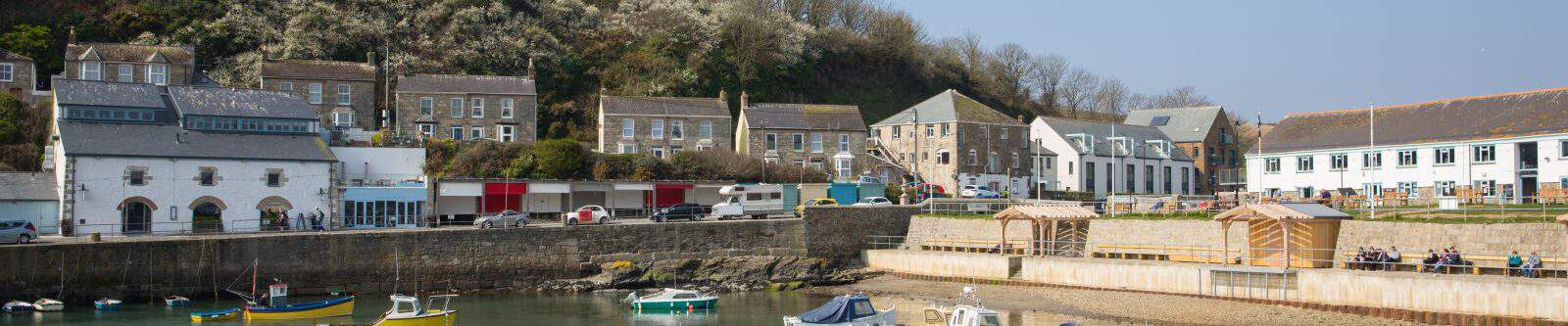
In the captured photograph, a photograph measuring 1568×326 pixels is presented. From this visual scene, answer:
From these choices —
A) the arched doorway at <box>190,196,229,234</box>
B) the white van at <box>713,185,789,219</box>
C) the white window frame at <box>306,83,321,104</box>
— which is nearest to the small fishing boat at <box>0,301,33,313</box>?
the arched doorway at <box>190,196,229,234</box>

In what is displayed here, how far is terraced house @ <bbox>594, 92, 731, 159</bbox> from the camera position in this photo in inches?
2228

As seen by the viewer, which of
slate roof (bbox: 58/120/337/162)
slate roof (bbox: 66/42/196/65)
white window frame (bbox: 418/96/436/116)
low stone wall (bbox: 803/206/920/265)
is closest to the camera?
slate roof (bbox: 58/120/337/162)

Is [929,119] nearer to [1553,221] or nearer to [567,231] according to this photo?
[567,231]

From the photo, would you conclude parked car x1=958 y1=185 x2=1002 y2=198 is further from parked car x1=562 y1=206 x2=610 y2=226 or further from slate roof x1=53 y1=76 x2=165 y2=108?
slate roof x1=53 y1=76 x2=165 y2=108

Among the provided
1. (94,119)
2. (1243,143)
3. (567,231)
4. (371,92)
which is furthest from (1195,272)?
(1243,143)

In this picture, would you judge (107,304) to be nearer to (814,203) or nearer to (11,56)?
(814,203)

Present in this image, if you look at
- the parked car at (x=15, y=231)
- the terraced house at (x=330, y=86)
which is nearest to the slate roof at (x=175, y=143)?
the parked car at (x=15, y=231)

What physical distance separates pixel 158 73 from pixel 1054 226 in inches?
1607

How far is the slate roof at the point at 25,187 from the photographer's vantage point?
37.9 metres

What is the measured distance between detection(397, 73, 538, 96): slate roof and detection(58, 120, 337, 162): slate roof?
479 inches

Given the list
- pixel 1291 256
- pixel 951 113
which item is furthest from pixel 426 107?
pixel 1291 256

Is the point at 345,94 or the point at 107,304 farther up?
the point at 345,94

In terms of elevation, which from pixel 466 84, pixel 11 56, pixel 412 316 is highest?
pixel 11 56

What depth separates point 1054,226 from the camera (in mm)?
37938
